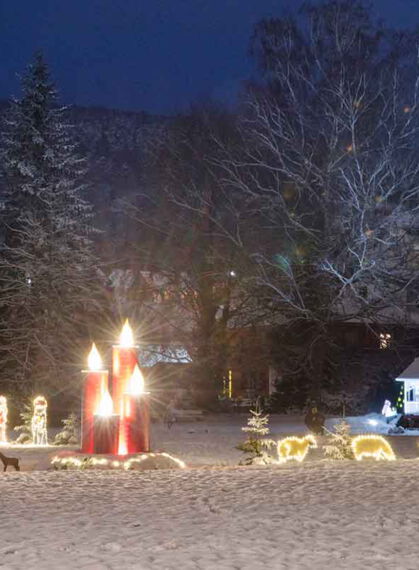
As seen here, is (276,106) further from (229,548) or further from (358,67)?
(229,548)

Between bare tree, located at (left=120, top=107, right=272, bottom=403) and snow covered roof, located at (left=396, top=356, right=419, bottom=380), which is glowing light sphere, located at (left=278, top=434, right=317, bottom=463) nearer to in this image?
snow covered roof, located at (left=396, top=356, right=419, bottom=380)

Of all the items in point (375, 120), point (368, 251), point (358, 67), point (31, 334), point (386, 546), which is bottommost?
point (386, 546)

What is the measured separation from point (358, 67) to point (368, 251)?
6.26 meters

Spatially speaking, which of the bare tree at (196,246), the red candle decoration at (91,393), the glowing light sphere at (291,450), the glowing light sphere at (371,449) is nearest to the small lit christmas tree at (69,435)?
the red candle decoration at (91,393)

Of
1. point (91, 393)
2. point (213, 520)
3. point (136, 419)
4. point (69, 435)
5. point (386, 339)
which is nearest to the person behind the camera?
point (213, 520)

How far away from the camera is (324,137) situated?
28.5 meters

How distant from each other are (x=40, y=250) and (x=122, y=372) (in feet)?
54.8

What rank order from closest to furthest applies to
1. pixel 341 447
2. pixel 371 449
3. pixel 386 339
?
1. pixel 371 449
2. pixel 341 447
3. pixel 386 339

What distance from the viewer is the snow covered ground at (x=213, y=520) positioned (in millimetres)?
7633

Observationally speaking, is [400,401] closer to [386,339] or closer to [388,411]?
[388,411]

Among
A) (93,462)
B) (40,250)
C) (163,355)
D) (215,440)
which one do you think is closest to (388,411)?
(215,440)

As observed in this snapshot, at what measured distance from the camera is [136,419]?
17.8 metres

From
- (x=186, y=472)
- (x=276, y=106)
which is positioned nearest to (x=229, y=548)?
(x=186, y=472)

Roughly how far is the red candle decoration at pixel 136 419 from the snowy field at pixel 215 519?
3.91 metres
